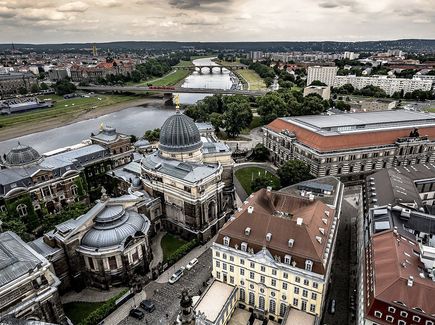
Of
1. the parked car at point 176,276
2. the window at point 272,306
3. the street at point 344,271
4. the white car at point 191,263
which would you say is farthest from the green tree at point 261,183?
the window at point 272,306

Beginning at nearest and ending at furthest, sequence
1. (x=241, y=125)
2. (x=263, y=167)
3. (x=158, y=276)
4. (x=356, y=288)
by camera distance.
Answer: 1. (x=356, y=288)
2. (x=158, y=276)
3. (x=263, y=167)
4. (x=241, y=125)

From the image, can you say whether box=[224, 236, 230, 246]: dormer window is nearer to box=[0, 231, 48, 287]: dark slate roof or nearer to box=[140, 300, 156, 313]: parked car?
box=[140, 300, 156, 313]: parked car

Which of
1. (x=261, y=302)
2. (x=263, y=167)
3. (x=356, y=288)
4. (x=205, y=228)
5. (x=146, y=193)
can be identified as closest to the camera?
(x=261, y=302)

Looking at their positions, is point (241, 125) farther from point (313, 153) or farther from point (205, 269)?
point (205, 269)

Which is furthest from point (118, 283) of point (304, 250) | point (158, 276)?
point (304, 250)

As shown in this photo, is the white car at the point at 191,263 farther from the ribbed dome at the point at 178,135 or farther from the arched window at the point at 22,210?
the arched window at the point at 22,210

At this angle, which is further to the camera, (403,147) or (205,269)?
(403,147)

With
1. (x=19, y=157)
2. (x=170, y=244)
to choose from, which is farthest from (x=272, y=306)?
(x=19, y=157)
